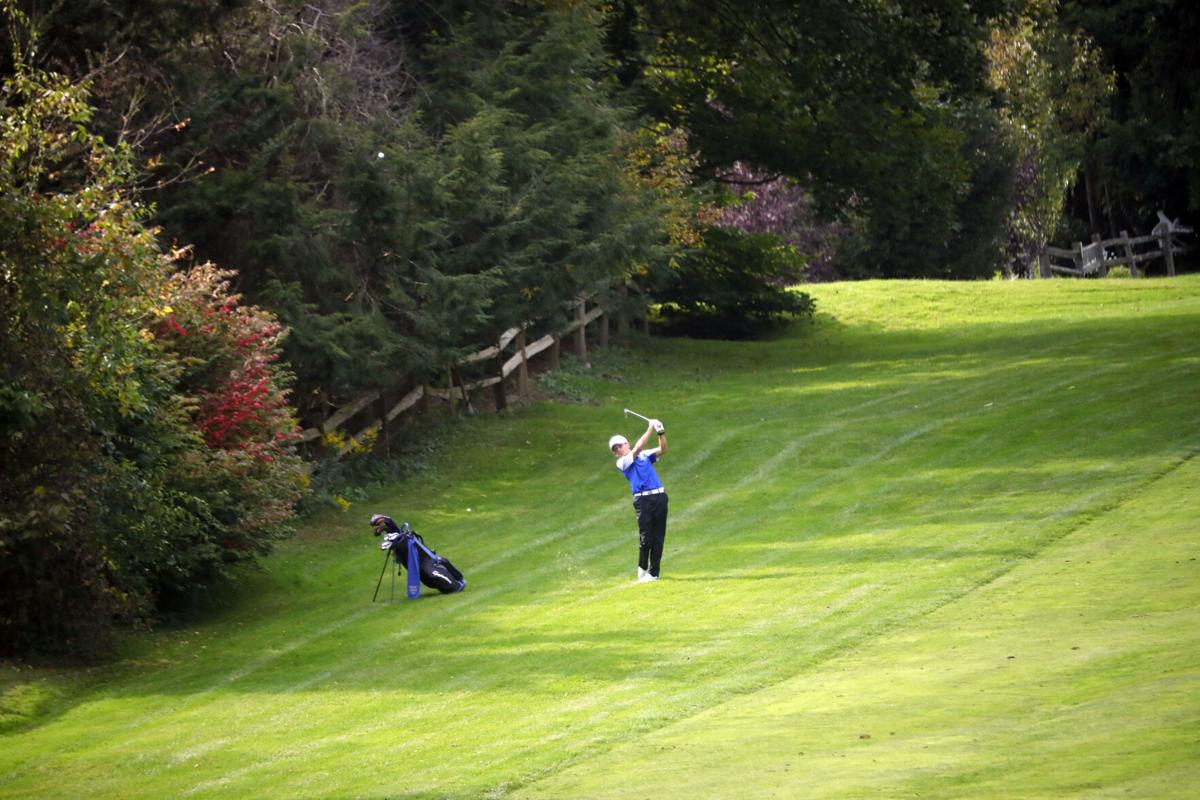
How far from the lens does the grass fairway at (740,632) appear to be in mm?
11727

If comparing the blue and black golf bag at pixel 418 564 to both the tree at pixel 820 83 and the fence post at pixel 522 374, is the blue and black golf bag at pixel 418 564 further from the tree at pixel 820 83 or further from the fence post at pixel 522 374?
the tree at pixel 820 83

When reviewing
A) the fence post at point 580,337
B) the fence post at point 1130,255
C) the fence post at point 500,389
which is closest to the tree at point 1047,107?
the fence post at point 1130,255

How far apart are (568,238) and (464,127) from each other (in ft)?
12.4

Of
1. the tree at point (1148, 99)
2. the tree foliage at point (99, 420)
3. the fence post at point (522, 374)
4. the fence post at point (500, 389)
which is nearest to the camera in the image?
the tree foliage at point (99, 420)

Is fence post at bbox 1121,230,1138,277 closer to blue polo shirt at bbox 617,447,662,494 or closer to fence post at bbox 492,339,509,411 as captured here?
fence post at bbox 492,339,509,411

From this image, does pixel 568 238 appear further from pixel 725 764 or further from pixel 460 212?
pixel 725 764

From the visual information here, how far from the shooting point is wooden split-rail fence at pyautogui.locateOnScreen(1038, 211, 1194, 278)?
171 feet

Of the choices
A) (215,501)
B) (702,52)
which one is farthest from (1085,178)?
(215,501)

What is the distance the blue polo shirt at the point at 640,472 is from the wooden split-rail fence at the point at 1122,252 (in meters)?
37.0

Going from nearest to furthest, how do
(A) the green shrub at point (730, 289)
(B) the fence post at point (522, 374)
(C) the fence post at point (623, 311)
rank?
1. (B) the fence post at point (522, 374)
2. (C) the fence post at point (623, 311)
3. (A) the green shrub at point (730, 289)

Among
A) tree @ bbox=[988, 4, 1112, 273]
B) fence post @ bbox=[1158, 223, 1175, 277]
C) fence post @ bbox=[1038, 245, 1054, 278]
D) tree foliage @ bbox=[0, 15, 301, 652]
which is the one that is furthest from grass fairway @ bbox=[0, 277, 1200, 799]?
fence post @ bbox=[1038, 245, 1054, 278]

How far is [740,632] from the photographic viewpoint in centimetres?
1673

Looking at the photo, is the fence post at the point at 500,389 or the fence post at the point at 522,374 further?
the fence post at the point at 522,374

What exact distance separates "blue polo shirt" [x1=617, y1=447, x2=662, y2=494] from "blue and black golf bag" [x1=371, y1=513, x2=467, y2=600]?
315cm
